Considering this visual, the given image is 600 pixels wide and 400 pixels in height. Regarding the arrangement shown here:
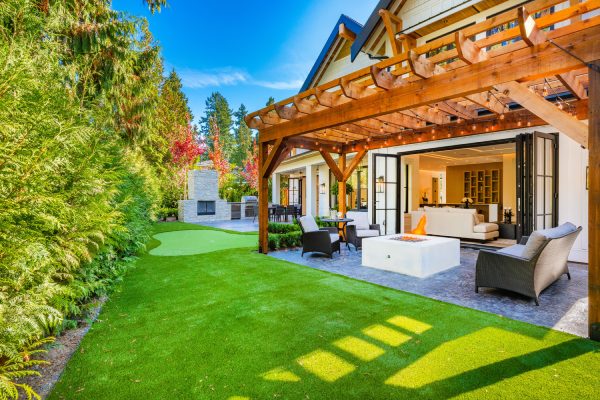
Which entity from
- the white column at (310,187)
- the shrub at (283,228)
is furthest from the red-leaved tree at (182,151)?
the shrub at (283,228)

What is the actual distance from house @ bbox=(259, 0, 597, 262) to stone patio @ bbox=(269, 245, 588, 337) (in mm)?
1723

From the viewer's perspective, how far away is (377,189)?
9.61m

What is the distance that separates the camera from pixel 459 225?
901 centimetres

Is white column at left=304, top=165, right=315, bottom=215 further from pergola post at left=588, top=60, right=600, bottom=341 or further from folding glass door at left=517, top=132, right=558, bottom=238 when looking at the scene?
pergola post at left=588, top=60, right=600, bottom=341

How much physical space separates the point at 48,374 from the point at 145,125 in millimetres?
7302

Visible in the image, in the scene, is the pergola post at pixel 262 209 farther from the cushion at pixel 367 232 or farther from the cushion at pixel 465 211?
the cushion at pixel 465 211

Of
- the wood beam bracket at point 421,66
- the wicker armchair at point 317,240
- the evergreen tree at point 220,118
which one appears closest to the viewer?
the wood beam bracket at point 421,66

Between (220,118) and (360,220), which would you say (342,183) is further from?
(220,118)

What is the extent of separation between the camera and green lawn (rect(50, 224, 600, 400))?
2.14 m

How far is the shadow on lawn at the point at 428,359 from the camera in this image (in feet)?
7.24

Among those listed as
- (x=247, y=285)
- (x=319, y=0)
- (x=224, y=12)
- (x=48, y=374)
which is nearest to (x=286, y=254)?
(x=247, y=285)

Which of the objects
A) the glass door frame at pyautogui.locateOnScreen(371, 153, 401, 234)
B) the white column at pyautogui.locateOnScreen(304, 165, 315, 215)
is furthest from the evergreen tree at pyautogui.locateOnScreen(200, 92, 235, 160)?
the glass door frame at pyautogui.locateOnScreen(371, 153, 401, 234)

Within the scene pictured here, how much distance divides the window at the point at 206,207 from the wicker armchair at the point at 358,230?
31.3 feet

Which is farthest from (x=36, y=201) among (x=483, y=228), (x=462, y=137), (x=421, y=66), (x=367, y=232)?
(x=483, y=228)
